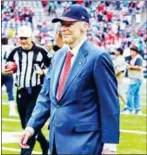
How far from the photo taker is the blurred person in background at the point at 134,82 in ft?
49.9

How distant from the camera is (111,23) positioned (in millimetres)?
38344

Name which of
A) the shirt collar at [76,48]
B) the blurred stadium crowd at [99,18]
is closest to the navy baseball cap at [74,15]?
the shirt collar at [76,48]

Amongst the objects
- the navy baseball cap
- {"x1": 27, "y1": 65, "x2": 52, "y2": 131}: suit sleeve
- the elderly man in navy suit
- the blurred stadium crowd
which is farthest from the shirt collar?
the blurred stadium crowd

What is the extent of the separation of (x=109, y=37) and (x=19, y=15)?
6.16 m

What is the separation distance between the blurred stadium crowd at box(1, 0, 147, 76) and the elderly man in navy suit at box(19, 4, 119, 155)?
95.6 ft

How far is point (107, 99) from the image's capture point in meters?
4.44

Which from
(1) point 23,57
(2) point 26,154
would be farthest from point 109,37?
(2) point 26,154

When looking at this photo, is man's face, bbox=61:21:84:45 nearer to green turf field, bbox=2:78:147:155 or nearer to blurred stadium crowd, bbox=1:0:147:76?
green turf field, bbox=2:78:147:155

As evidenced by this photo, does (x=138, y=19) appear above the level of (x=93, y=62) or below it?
below

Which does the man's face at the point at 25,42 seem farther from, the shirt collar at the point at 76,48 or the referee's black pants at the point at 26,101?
the shirt collar at the point at 76,48

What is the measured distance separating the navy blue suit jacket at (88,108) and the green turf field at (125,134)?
17.4ft

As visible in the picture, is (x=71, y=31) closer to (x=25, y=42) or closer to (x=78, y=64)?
(x=78, y=64)

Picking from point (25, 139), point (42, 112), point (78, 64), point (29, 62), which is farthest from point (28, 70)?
point (78, 64)

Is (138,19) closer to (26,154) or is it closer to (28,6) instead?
(28,6)
